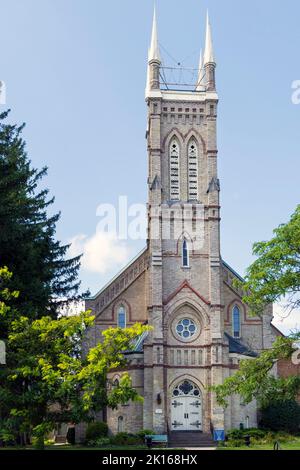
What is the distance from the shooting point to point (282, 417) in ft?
153

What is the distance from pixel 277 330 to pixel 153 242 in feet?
37.0

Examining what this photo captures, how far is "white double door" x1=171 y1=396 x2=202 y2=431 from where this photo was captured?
47.2 metres

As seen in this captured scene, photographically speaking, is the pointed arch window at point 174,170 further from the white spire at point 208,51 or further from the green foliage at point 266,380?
the green foliage at point 266,380

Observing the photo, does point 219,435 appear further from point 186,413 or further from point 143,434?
point 143,434

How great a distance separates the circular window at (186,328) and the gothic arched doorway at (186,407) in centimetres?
301

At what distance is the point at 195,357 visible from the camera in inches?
1884

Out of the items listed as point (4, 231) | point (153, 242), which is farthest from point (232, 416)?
point (4, 231)

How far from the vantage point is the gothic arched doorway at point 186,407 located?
155 ft

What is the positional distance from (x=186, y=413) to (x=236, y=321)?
Answer: 7.54 m

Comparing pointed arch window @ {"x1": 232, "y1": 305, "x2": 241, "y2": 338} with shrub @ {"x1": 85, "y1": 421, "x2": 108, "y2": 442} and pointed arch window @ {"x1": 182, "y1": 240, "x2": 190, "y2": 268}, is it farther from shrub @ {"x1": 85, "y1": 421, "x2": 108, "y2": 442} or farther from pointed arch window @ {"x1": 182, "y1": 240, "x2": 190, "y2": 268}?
shrub @ {"x1": 85, "y1": 421, "x2": 108, "y2": 442}

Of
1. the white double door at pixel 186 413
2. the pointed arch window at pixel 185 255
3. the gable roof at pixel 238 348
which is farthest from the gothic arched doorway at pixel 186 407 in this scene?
the pointed arch window at pixel 185 255

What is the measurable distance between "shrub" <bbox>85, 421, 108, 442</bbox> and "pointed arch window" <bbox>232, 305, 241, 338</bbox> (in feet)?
36.9

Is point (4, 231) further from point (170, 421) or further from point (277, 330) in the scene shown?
point (277, 330)
